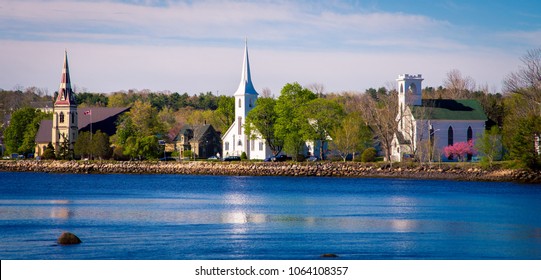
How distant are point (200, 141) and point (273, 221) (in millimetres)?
78996

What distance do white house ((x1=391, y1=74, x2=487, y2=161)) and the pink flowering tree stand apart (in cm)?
121

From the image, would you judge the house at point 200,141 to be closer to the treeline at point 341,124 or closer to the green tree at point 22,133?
the treeline at point 341,124

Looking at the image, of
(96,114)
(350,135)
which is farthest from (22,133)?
(350,135)

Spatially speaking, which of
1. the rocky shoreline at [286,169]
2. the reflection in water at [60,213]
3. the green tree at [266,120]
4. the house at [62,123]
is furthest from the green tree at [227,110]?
the reflection in water at [60,213]

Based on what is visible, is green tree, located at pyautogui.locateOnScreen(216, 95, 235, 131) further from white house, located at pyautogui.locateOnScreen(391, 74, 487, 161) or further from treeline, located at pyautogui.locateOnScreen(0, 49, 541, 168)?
white house, located at pyautogui.locateOnScreen(391, 74, 487, 161)

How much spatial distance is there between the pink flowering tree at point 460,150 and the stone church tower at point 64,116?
52.3 meters

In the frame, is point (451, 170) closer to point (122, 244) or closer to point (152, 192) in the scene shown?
point (152, 192)

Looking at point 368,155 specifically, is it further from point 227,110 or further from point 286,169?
point 227,110

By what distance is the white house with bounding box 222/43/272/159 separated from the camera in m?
111

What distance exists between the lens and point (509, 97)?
113500 millimetres

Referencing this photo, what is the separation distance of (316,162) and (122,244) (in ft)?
206

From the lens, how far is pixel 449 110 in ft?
334

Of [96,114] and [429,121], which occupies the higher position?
[96,114]
